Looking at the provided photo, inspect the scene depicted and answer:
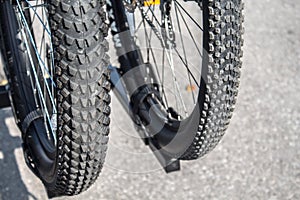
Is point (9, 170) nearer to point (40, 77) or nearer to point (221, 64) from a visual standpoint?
point (40, 77)

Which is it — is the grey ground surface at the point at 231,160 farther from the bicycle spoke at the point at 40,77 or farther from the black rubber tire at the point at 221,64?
the black rubber tire at the point at 221,64

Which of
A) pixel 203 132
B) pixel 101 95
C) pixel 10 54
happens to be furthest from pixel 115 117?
pixel 101 95

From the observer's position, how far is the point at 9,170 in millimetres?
2016

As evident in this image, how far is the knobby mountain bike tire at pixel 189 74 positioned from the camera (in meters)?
1.26

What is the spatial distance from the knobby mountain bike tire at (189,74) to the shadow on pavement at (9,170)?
0.51m

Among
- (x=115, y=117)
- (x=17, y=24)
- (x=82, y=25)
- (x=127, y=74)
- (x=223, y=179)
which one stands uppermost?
(x=82, y=25)

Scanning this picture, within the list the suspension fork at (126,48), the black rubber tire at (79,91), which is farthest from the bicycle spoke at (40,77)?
the suspension fork at (126,48)

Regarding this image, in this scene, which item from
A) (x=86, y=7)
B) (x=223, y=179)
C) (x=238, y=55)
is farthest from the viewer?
(x=223, y=179)

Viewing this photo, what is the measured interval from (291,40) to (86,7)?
5.77ft

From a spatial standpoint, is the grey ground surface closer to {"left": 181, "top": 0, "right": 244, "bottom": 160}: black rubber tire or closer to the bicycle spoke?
the bicycle spoke

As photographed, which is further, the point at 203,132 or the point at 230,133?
the point at 230,133

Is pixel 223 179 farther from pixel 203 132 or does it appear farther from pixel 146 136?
pixel 203 132

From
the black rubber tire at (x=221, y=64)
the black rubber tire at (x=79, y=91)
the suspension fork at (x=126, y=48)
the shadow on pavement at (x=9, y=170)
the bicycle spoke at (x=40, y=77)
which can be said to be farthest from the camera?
the shadow on pavement at (x=9, y=170)

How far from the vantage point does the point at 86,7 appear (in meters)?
1.11
